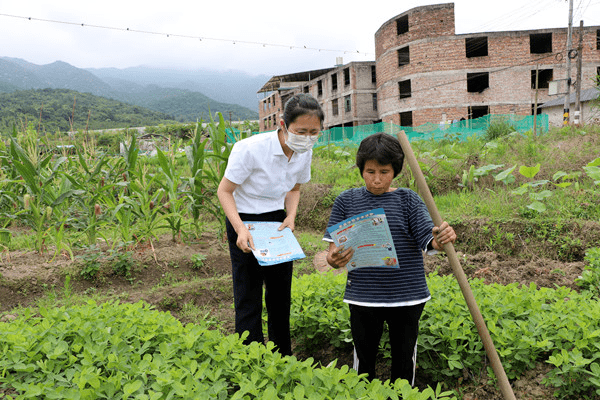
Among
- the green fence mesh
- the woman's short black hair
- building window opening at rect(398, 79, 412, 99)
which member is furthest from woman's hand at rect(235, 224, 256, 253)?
→ building window opening at rect(398, 79, 412, 99)

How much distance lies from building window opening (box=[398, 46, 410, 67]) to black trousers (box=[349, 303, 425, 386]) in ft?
88.5

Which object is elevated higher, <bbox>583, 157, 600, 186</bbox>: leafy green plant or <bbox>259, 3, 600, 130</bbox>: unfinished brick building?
Result: <bbox>259, 3, 600, 130</bbox>: unfinished brick building

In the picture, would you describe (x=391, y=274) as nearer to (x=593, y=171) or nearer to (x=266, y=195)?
(x=266, y=195)

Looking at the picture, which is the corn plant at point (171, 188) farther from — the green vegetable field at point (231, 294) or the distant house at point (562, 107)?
the distant house at point (562, 107)

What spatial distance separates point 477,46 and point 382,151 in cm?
2781

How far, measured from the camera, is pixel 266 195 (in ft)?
8.00

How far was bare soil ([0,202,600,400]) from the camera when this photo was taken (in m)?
3.85

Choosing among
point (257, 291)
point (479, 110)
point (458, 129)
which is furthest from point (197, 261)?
point (479, 110)

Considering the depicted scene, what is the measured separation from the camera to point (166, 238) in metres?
5.62

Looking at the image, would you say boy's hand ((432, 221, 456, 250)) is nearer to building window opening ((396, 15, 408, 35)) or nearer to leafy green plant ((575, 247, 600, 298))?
leafy green plant ((575, 247, 600, 298))

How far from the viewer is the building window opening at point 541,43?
26211 mm

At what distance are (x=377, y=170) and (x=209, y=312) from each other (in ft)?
7.59

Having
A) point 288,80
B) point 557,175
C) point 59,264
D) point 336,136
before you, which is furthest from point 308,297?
point 288,80

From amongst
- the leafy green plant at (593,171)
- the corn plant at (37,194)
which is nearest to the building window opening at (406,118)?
the leafy green plant at (593,171)
